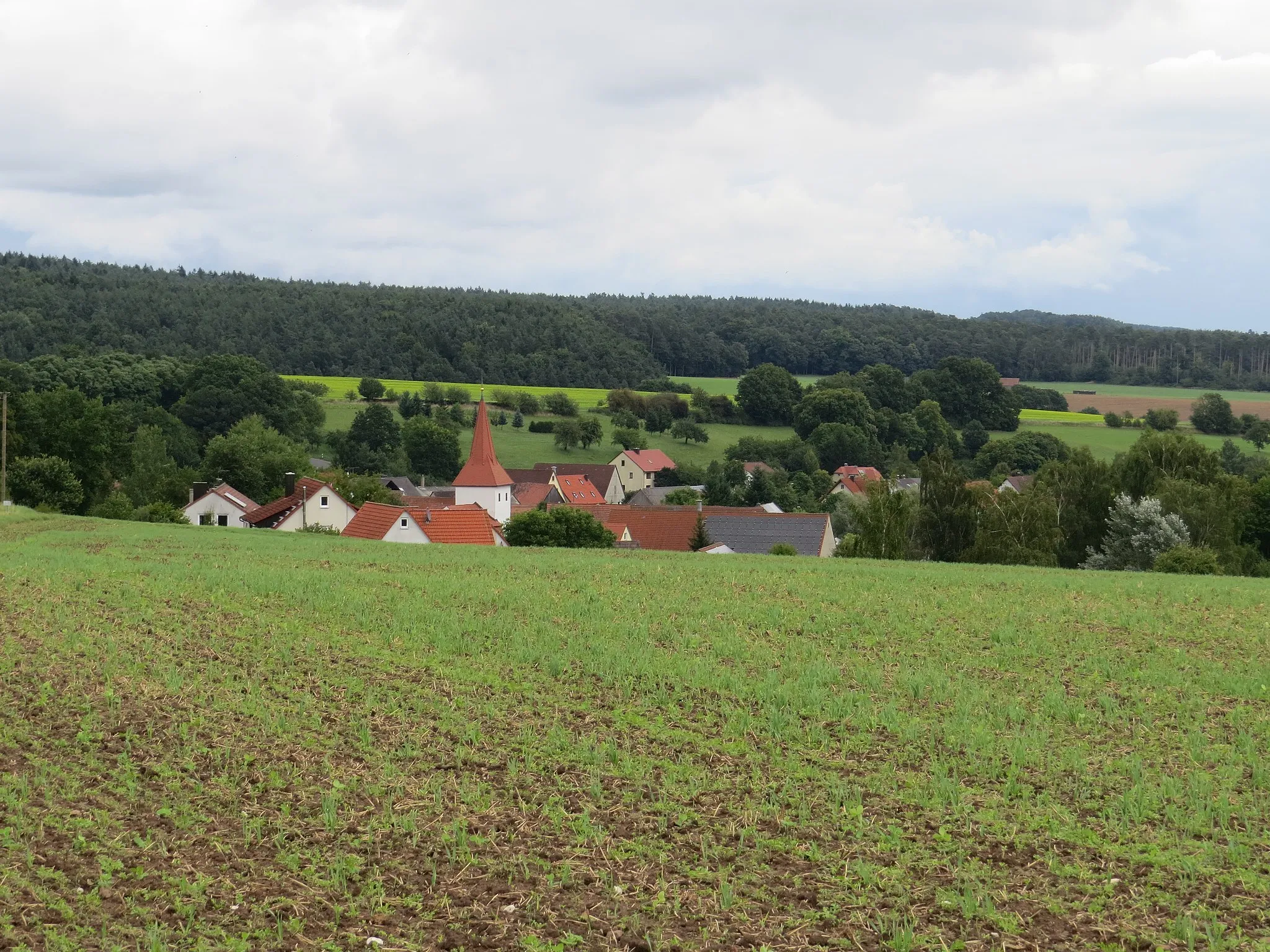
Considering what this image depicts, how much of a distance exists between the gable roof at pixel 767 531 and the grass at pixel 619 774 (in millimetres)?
42055

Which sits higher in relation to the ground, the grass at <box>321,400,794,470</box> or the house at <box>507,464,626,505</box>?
the grass at <box>321,400,794,470</box>

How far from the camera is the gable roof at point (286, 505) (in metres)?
67.2

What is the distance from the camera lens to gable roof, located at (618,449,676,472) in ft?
404

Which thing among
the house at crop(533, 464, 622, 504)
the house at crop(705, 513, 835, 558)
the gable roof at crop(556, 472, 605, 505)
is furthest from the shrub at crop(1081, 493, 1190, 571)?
the house at crop(533, 464, 622, 504)

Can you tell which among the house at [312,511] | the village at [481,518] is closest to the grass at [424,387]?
the village at [481,518]

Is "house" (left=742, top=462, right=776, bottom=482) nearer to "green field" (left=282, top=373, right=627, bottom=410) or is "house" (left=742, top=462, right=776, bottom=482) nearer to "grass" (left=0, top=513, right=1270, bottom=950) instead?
"green field" (left=282, top=373, right=627, bottom=410)

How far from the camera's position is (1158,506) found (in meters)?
53.2

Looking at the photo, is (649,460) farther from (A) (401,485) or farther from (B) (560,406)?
(A) (401,485)

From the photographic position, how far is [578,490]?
111750mm

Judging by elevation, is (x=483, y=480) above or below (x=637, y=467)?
above

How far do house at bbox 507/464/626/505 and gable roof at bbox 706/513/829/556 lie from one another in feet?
139

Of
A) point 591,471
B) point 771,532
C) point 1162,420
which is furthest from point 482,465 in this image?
point 1162,420

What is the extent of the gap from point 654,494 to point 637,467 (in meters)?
11.1

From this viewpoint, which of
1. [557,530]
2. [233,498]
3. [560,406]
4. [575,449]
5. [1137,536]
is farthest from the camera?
[560,406]
